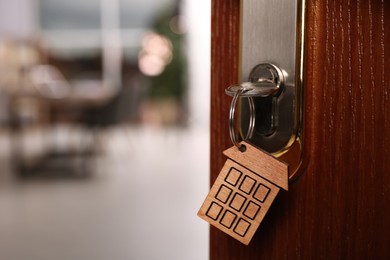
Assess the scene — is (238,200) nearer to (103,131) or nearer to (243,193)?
(243,193)

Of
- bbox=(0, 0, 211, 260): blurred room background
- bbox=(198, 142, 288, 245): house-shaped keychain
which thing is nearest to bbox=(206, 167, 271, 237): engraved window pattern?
bbox=(198, 142, 288, 245): house-shaped keychain

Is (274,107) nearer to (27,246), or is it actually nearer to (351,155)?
(351,155)

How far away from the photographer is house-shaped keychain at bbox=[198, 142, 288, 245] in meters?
0.40

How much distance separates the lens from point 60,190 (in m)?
3.31

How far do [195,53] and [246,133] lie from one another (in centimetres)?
730

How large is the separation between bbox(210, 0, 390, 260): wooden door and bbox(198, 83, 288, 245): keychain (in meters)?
0.03

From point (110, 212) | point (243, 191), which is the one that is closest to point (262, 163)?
point (243, 191)

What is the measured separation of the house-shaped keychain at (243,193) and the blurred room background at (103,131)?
1.41 meters

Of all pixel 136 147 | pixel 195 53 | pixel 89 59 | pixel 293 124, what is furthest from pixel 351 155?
pixel 89 59

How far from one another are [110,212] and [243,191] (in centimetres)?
231

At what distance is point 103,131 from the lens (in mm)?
5738

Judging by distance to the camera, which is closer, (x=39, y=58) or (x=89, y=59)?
(x=39, y=58)

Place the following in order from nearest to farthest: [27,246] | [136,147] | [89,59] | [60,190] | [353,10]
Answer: [353,10] < [27,246] < [60,190] < [136,147] < [89,59]

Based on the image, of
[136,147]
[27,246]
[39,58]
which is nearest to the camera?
[27,246]
